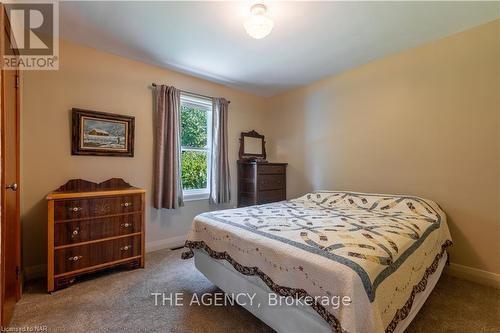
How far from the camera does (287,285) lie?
1.30m

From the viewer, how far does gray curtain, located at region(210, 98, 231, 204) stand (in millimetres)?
3496

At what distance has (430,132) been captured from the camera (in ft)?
8.13

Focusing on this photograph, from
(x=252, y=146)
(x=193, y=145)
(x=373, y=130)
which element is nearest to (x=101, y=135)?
(x=193, y=145)

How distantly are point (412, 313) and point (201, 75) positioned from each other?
347 centimetres

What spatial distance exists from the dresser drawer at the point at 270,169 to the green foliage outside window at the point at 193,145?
2.89 feet

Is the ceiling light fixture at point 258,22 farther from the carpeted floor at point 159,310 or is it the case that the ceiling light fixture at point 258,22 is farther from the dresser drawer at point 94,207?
the carpeted floor at point 159,310

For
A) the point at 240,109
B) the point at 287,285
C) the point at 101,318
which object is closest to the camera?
the point at 287,285

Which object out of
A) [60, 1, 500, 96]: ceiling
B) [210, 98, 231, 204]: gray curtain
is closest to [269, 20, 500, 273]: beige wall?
[60, 1, 500, 96]: ceiling

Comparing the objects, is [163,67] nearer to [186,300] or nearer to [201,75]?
[201,75]

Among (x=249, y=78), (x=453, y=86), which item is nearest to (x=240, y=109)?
(x=249, y=78)

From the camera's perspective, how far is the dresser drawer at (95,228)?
1.98 meters

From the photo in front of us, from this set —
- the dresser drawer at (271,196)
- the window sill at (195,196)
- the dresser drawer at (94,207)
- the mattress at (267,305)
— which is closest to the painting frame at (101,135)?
the dresser drawer at (94,207)

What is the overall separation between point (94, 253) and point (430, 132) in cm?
367

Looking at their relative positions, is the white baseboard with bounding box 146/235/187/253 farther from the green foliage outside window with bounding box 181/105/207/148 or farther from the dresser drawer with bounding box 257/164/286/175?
the dresser drawer with bounding box 257/164/286/175
